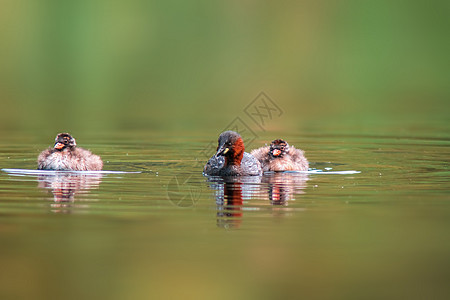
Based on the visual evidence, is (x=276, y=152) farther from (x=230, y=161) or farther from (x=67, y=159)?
(x=67, y=159)

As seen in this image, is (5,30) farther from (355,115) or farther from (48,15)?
(355,115)

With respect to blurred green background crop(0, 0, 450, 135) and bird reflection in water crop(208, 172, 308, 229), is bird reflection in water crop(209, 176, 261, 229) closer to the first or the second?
bird reflection in water crop(208, 172, 308, 229)

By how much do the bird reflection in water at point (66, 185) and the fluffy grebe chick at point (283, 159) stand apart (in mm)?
2933

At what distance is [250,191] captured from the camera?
13766 mm

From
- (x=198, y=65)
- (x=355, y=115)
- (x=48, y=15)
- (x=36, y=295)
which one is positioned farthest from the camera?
(x=48, y=15)

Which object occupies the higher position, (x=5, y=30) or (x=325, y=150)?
(x=5, y=30)

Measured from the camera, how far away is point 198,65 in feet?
198

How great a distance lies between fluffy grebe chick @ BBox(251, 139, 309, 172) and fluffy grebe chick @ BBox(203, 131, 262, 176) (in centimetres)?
73

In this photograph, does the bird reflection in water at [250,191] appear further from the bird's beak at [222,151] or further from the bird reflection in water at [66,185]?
the bird reflection in water at [66,185]

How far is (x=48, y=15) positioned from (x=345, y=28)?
65.2ft

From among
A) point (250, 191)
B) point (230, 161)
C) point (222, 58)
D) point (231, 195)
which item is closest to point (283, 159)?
point (230, 161)

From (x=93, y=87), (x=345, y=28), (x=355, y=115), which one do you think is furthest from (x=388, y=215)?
(x=345, y=28)

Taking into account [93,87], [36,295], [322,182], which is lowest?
[36,295]

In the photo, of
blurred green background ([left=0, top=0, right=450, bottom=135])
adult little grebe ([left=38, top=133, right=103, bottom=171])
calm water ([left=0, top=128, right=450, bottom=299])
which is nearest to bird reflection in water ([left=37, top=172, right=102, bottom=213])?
calm water ([left=0, top=128, right=450, bottom=299])
